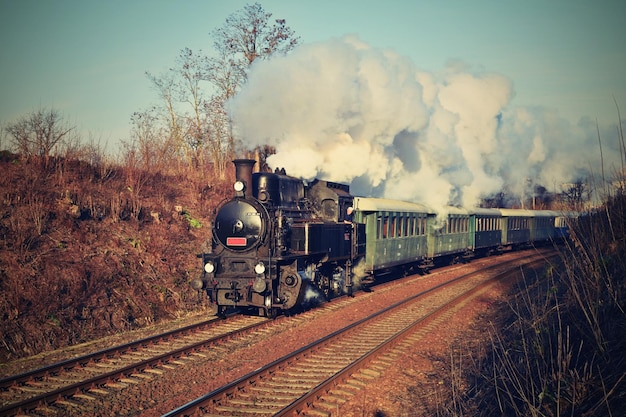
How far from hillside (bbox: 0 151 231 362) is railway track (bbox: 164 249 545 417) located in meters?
4.61

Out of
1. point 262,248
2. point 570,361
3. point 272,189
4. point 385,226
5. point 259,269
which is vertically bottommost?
point 570,361

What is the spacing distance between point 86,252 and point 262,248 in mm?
4722

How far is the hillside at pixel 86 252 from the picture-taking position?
10.1 metres

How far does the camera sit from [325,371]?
26.0 ft

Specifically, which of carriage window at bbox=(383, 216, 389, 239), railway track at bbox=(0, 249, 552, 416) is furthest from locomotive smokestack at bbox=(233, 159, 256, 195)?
carriage window at bbox=(383, 216, 389, 239)

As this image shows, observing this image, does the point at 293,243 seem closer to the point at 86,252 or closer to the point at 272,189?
the point at 272,189

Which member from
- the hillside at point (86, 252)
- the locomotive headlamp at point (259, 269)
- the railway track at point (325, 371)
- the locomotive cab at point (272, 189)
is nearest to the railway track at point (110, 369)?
the locomotive headlamp at point (259, 269)

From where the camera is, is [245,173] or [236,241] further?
[245,173]

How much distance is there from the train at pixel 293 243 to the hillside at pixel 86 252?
1632 mm

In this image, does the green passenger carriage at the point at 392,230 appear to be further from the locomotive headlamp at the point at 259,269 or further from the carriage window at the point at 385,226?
the locomotive headlamp at the point at 259,269

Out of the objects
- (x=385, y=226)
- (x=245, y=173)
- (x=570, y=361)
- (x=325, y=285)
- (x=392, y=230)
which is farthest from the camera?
(x=392, y=230)

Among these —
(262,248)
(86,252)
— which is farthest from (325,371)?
(86,252)

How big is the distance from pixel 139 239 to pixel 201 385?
8.21 metres

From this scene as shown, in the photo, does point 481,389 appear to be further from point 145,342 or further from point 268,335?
point 145,342
